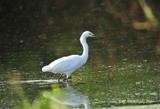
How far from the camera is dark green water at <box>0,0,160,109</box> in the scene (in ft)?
27.7

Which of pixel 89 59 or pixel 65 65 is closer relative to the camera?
pixel 65 65

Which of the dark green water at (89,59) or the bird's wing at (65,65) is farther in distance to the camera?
the bird's wing at (65,65)

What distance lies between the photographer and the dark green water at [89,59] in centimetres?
845

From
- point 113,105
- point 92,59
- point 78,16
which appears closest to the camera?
point 113,105

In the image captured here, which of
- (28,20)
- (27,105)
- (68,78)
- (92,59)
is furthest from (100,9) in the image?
(27,105)

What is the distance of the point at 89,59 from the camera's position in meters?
11.6

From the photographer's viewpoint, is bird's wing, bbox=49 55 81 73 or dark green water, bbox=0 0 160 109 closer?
dark green water, bbox=0 0 160 109

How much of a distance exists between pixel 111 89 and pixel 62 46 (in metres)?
4.79

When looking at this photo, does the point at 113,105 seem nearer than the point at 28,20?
Yes

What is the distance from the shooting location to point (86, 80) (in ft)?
31.2

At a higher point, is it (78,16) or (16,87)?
(78,16)

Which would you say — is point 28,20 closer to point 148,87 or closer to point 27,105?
point 148,87

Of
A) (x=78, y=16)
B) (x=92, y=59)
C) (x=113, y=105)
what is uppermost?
(x=78, y=16)

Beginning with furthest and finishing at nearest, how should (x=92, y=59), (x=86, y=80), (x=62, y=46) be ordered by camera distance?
(x=62, y=46) < (x=92, y=59) < (x=86, y=80)
